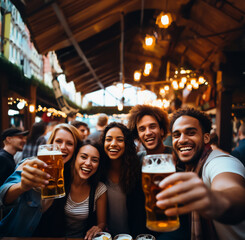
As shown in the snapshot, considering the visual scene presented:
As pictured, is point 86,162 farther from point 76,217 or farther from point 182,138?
point 182,138

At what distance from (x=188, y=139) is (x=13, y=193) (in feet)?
3.92

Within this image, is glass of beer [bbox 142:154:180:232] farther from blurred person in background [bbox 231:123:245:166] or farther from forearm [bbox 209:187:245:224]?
blurred person in background [bbox 231:123:245:166]

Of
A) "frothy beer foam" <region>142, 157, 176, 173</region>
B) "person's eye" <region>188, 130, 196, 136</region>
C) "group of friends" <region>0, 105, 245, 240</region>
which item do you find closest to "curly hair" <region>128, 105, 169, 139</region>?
"group of friends" <region>0, 105, 245, 240</region>

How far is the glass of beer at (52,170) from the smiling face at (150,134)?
1.09m

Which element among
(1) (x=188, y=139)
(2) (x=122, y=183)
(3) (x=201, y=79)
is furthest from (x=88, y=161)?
(3) (x=201, y=79)

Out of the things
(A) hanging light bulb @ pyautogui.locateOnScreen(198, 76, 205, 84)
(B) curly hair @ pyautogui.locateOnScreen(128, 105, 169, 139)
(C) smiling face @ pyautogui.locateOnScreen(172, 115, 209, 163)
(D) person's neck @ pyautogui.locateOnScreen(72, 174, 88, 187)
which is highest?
(A) hanging light bulb @ pyautogui.locateOnScreen(198, 76, 205, 84)

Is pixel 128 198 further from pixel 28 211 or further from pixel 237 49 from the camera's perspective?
pixel 237 49

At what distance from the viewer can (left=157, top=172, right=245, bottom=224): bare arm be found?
650 mm

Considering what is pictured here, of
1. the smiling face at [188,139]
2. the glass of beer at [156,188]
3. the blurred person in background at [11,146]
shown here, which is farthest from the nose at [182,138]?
the blurred person in background at [11,146]

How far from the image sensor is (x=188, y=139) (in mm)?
1269

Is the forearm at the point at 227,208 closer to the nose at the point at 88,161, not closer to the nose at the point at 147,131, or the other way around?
the nose at the point at 88,161

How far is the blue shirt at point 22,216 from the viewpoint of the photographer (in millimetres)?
1431

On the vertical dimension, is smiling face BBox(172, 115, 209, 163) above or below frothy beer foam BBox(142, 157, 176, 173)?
above

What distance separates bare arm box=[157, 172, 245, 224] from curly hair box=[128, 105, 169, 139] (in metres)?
1.60
